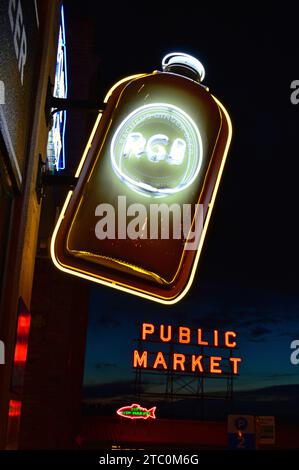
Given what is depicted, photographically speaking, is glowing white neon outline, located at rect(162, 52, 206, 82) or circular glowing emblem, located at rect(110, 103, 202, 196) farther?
glowing white neon outline, located at rect(162, 52, 206, 82)

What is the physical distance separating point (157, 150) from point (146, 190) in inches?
15.6

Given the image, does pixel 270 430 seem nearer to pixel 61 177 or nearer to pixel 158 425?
pixel 61 177

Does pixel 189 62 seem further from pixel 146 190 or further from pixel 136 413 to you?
pixel 136 413

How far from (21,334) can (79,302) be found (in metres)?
11.0

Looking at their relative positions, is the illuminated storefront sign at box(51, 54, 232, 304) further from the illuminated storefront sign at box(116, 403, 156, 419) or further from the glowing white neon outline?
the illuminated storefront sign at box(116, 403, 156, 419)

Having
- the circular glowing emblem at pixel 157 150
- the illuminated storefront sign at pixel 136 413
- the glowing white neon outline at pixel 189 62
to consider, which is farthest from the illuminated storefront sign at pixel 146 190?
the illuminated storefront sign at pixel 136 413

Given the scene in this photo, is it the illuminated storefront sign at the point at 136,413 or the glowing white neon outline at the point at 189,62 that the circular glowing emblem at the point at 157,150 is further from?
the illuminated storefront sign at the point at 136,413

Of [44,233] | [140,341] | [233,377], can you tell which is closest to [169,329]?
[140,341]

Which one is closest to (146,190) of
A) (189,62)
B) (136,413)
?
(189,62)

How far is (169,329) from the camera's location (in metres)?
30.4

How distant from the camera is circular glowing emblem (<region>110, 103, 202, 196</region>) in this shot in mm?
4160

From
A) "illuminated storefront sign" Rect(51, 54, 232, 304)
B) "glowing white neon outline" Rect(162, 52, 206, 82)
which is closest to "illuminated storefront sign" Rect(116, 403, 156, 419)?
"glowing white neon outline" Rect(162, 52, 206, 82)

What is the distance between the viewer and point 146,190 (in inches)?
163
